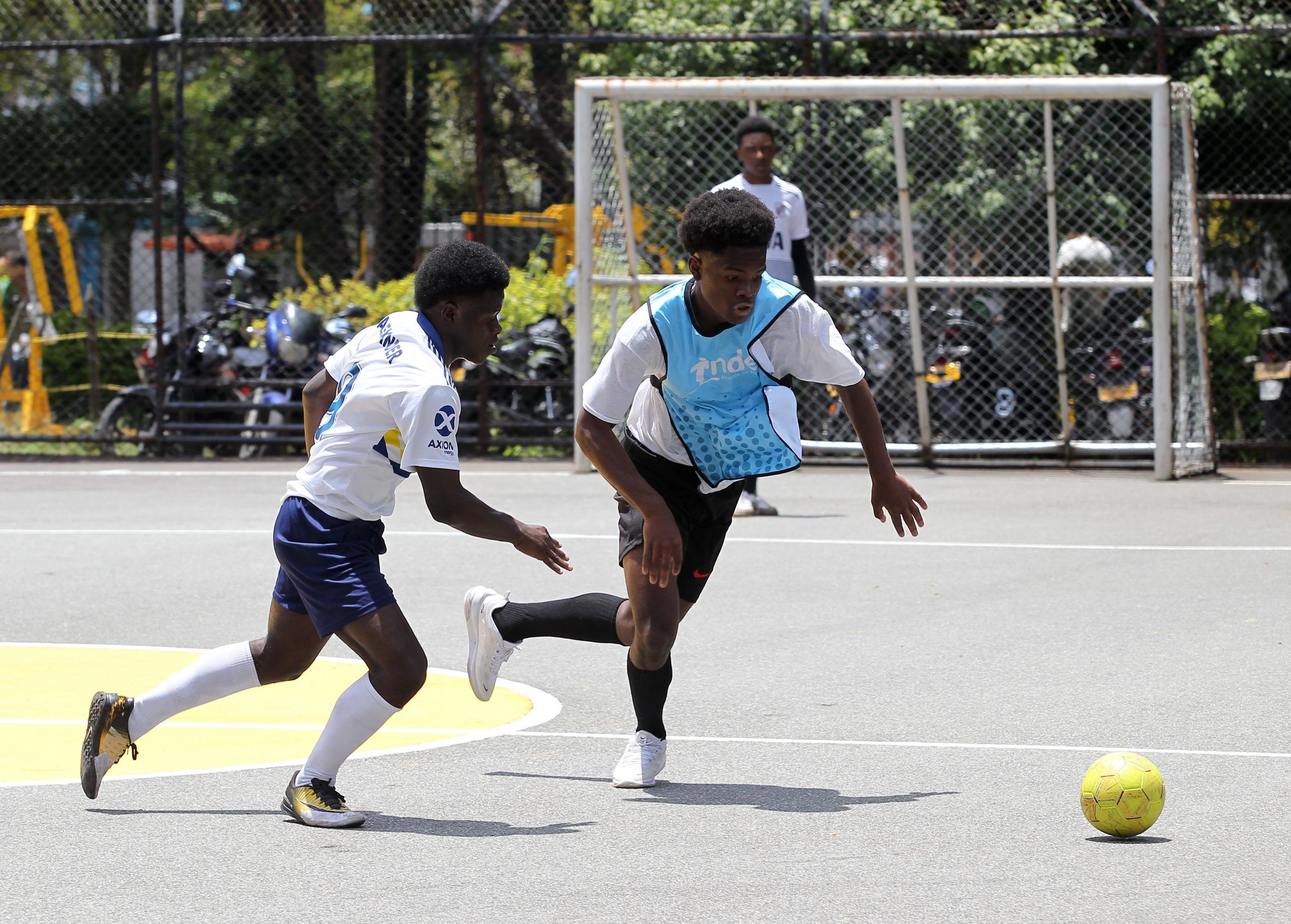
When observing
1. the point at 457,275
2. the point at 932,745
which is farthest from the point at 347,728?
the point at 932,745

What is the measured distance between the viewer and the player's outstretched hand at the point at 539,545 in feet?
16.0

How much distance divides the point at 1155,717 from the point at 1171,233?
7958 millimetres

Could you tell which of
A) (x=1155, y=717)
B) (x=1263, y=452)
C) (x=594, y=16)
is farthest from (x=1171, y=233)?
(x=1155, y=717)

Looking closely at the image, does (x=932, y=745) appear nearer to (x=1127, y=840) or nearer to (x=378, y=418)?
(x=1127, y=840)

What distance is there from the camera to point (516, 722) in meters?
6.43

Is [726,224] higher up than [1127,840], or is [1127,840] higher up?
[726,224]

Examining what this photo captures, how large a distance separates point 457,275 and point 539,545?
82cm

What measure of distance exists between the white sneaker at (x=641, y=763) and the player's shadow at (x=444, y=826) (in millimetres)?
393

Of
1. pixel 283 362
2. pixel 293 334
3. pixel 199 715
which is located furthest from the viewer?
pixel 283 362

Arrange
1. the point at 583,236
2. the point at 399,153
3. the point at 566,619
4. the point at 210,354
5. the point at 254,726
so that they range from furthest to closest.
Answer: the point at 399,153 < the point at 210,354 < the point at 583,236 < the point at 254,726 < the point at 566,619

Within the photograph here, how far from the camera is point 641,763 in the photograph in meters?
5.49

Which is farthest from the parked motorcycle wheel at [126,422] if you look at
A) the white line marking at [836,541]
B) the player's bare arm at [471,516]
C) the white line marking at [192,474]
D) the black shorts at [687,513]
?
the player's bare arm at [471,516]

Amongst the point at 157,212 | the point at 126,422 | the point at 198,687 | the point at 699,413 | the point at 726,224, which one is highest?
the point at 157,212

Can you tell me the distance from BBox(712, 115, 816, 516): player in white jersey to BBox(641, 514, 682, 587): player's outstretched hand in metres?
5.66
